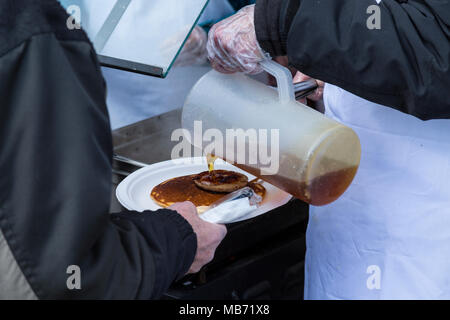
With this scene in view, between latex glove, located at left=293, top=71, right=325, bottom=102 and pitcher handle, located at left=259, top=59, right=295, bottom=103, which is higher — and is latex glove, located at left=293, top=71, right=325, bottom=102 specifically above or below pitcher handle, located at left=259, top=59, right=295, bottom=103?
below

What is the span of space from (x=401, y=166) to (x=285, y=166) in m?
0.31

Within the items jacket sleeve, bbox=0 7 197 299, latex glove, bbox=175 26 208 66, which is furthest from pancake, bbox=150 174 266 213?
latex glove, bbox=175 26 208 66

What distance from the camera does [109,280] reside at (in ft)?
2.41

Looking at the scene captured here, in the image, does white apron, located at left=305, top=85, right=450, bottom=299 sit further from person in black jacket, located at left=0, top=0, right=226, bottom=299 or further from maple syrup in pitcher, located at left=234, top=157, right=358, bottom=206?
person in black jacket, located at left=0, top=0, right=226, bottom=299

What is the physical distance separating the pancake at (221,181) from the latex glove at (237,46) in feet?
1.05

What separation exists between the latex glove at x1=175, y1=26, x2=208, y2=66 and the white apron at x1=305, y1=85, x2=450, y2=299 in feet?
2.71

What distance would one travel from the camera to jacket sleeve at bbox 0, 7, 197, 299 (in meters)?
0.64

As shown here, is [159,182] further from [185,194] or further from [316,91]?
[316,91]

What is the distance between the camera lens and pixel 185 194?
1.28 m

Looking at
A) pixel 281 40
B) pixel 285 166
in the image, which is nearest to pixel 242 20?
pixel 281 40

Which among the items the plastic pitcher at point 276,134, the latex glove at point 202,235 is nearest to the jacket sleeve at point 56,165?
the latex glove at point 202,235

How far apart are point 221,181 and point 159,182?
0.19 m
